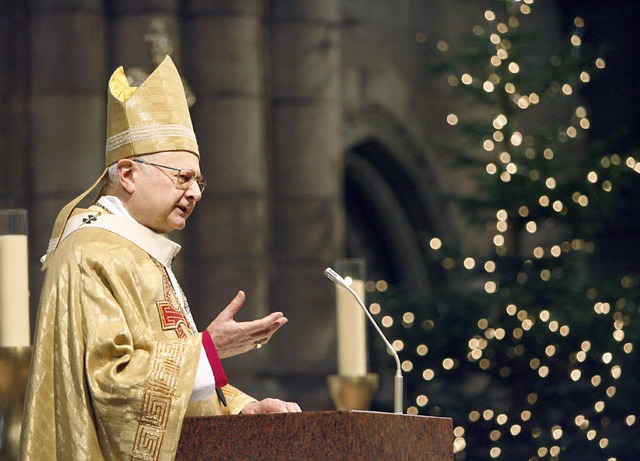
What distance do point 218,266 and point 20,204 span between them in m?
0.96

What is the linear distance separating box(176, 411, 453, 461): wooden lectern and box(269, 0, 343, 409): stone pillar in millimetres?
4484

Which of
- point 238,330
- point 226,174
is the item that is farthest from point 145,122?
point 226,174

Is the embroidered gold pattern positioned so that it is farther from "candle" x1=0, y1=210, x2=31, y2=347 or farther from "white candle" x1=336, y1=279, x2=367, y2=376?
"white candle" x1=336, y1=279, x2=367, y2=376

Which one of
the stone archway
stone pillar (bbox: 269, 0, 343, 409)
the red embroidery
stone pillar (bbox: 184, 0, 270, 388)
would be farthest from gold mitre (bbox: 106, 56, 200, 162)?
the stone archway

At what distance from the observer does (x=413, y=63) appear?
33.8 feet

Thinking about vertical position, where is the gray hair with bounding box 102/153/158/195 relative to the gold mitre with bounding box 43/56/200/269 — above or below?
below

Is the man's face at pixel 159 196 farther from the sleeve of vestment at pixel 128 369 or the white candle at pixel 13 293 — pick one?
the white candle at pixel 13 293

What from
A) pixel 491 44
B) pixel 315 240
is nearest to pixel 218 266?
pixel 315 240

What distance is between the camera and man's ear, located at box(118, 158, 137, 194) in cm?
368

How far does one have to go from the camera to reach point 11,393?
4.24 m

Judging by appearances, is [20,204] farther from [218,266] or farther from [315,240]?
[315,240]

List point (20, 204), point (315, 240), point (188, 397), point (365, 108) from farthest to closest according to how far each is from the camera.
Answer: point (365, 108), point (315, 240), point (20, 204), point (188, 397)

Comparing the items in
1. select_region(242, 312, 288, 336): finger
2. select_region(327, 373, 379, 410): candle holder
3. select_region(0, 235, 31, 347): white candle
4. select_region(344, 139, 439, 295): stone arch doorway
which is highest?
select_region(242, 312, 288, 336): finger

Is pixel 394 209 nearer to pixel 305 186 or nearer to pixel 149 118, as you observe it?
pixel 305 186
